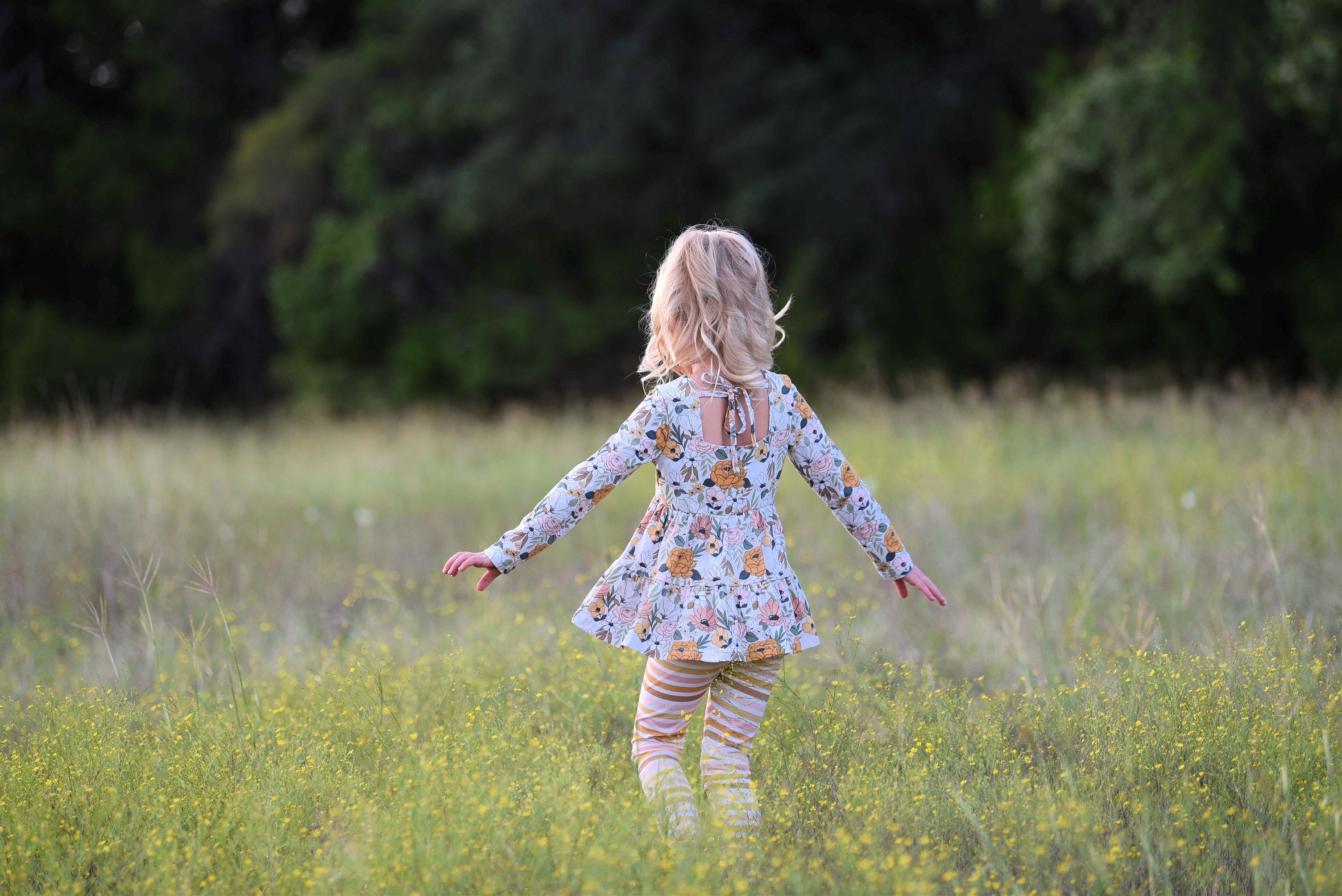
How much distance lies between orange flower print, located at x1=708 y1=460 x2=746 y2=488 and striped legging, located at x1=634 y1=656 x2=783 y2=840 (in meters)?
0.47

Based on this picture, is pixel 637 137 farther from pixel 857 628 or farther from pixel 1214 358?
pixel 857 628

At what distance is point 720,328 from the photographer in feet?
9.36

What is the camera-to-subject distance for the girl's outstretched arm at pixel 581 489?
2814mm

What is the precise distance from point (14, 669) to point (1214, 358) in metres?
13.5

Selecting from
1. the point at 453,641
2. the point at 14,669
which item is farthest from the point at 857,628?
the point at 14,669

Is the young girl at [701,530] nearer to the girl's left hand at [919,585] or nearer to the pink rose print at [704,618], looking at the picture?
the pink rose print at [704,618]

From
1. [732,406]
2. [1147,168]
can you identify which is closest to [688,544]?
[732,406]

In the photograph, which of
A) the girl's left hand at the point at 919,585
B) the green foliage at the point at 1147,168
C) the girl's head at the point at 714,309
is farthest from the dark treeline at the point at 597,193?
the girl's head at the point at 714,309

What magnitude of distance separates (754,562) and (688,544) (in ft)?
0.61

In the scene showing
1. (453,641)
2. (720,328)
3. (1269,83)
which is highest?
(1269,83)

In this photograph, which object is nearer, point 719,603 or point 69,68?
point 719,603

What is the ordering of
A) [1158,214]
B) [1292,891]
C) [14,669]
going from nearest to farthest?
[1292,891] → [14,669] → [1158,214]

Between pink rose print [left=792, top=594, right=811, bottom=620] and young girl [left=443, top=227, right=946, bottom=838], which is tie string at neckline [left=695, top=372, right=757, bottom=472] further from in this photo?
pink rose print [left=792, top=594, right=811, bottom=620]

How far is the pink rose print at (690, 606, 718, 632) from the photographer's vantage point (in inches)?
108
